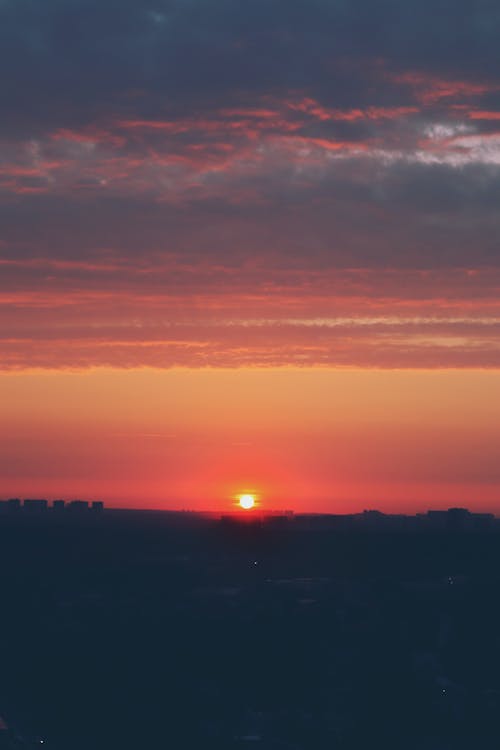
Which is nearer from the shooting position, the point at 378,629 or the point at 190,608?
the point at 378,629

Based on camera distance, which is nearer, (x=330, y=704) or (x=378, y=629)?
(x=330, y=704)

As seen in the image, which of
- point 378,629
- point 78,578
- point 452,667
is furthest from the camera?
point 78,578

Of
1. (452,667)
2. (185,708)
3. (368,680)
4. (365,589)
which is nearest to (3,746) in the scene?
(185,708)

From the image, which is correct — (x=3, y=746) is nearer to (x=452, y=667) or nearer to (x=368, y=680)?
(x=368, y=680)

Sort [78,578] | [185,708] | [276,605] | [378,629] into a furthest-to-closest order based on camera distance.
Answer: [78,578] < [276,605] < [378,629] < [185,708]

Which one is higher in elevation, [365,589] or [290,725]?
[365,589]

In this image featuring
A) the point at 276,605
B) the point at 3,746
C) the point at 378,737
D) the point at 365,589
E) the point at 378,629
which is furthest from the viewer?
the point at 365,589

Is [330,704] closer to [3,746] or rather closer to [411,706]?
[411,706]

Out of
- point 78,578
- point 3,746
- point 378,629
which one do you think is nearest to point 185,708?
point 3,746

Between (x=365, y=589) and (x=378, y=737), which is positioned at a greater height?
(x=365, y=589)
